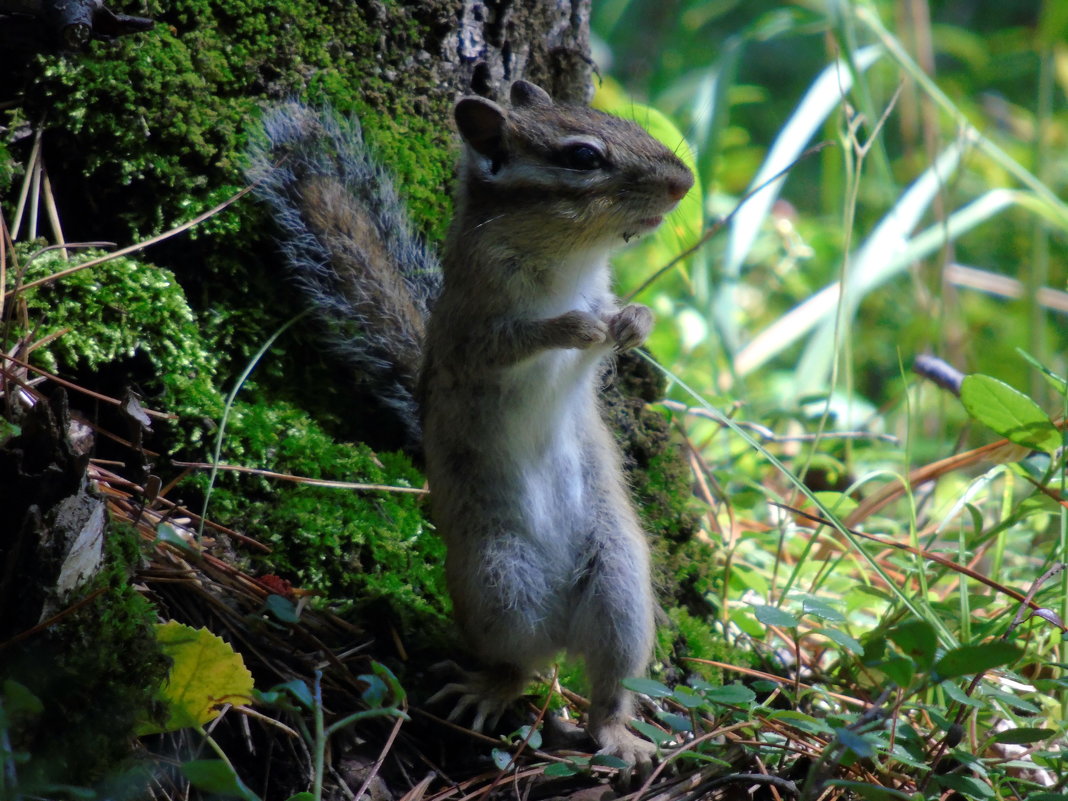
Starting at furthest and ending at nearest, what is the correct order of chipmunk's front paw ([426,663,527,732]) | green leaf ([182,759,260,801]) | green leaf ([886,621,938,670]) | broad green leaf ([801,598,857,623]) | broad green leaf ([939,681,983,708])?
chipmunk's front paw ([426,663,527,732]), broad green leaf ([801,598,857,623]), broad green leaf ([939,681,983,708]), green leaf ([886,621,938,670]), green leaf ([182,759,260,801])

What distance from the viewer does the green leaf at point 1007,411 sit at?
2148 millimetres

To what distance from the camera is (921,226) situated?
562 centimetres

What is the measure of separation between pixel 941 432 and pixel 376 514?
136 inches

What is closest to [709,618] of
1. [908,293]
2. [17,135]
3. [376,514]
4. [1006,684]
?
[1006,684]

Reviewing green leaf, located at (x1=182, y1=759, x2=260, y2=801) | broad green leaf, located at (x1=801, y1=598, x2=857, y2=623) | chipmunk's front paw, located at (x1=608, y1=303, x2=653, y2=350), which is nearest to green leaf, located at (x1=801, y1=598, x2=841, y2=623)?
broad green leaf, located at (x1=801, y1=598, x2=857, y2=623)

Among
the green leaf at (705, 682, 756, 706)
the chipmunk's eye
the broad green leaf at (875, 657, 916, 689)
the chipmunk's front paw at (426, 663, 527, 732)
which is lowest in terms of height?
the chipmunk's front paw at (426, 663, 527, 732)

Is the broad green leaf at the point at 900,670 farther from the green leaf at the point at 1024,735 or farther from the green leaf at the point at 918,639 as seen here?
the green leaf at the point at 1024,735

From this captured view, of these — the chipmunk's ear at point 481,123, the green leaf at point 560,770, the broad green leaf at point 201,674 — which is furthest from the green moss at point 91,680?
the chipmunk's ear at point 481,123

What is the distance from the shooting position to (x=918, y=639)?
1503mm

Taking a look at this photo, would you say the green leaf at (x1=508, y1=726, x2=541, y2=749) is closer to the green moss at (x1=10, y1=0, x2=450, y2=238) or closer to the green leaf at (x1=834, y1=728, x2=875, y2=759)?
the green leaf at (x1=834, y1=728, x2=875, y2=759)

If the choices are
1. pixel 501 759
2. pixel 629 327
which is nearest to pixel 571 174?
pixel 629 327

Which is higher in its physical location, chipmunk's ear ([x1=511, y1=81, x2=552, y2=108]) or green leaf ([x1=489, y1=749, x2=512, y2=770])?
chipmunk's ear ([x1=511, y1=81, x2=552, y2=108])

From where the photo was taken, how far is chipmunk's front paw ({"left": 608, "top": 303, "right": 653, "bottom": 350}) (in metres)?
2.45

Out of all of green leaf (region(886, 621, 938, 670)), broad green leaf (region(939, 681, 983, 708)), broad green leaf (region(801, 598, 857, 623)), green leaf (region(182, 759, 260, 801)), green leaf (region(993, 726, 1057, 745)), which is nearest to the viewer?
green leaf (region(182, 759, 260, 801))
